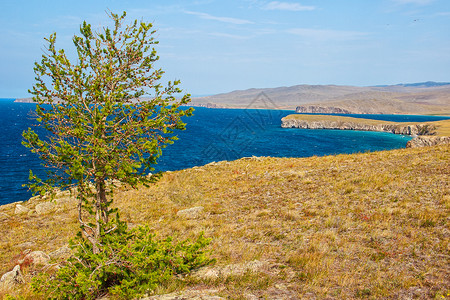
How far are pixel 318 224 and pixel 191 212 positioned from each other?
811 centimetres

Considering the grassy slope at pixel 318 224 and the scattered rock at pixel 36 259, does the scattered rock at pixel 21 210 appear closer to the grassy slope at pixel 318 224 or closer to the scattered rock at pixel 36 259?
the grassy slope at pixel 318 224

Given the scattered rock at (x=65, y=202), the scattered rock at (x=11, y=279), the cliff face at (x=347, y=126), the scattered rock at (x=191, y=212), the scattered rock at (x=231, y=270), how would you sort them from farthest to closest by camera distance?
1. the cliff face at (x=347, y=126)
2. the scattered rock at (x=65, y=202)
3. the scattered rock at (x=191, y=212)
4. the scattered rock at (x=11, y=279)
5. the scattered rock at (x=231, y=270)

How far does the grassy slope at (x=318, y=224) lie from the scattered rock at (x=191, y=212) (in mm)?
580

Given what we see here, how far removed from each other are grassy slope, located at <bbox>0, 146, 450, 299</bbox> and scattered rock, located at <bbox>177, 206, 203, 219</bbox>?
1.90 feet

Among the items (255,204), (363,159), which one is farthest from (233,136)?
(255,204)

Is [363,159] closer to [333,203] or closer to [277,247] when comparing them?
[333,203]

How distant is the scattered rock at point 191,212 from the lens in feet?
54.7

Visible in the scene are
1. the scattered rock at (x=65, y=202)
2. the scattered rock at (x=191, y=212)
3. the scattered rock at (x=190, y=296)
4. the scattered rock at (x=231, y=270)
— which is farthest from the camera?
the scattered rock at (x=65, y=202)

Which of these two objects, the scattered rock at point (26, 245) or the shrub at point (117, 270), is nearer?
the shrub at point (117, 270)

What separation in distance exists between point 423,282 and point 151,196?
19385 mm

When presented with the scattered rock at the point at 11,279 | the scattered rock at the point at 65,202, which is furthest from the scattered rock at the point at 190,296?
the scattered rock at the point at 65,202

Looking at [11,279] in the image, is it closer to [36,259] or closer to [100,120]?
[36,259]

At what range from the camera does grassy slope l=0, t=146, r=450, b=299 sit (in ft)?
25.9

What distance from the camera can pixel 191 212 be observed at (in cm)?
1728
